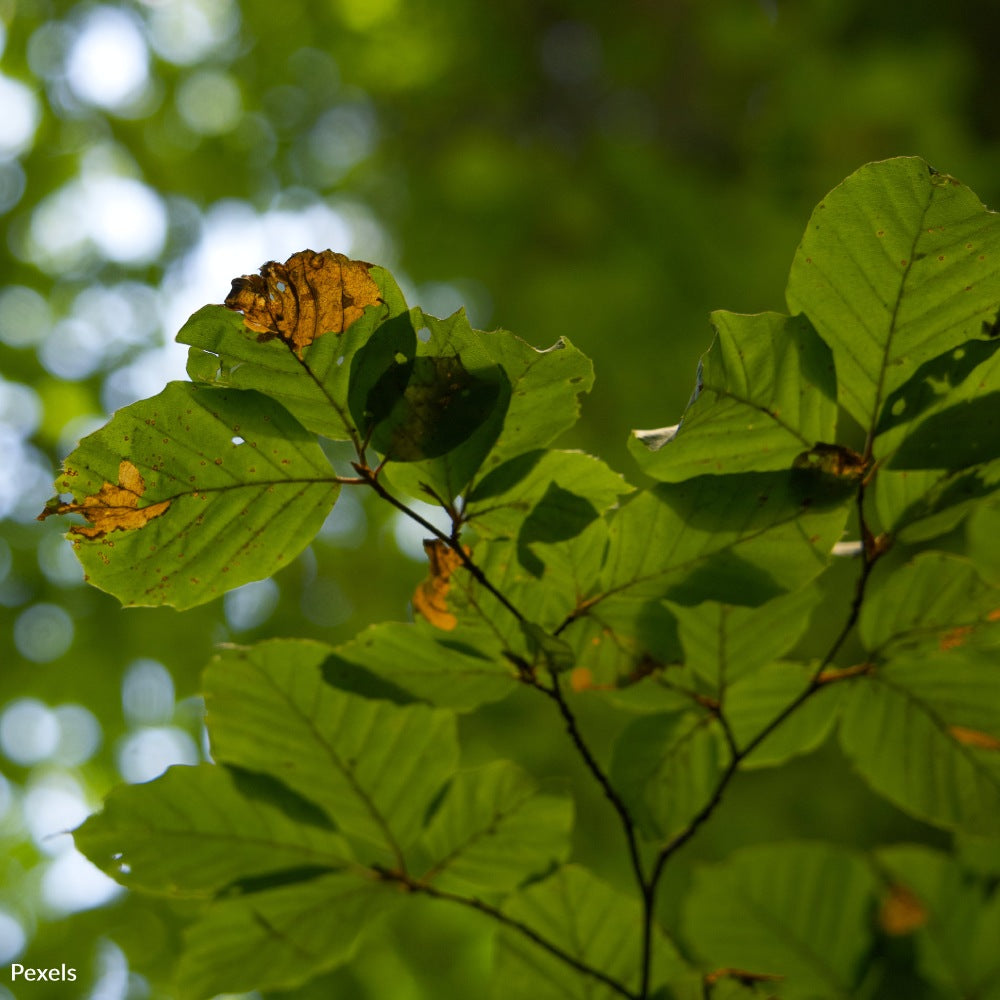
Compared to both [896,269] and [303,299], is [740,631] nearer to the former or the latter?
[896,269]

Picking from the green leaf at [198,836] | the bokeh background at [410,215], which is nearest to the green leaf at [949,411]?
the green leaf at [198,836]

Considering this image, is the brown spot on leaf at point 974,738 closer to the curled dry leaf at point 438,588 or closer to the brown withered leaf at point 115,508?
the curled dry leaf at point 438,588

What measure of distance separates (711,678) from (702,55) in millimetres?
3782

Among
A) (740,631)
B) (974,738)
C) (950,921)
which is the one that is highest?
(740,631)

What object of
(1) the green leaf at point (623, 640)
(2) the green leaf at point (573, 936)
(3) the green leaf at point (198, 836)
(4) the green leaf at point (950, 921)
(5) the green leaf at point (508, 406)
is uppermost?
(5) the green leaf at point (508, 406)

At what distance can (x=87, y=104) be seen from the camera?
3156 mm

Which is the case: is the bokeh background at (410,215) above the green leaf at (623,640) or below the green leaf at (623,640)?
above

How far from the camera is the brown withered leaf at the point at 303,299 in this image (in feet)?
1.41

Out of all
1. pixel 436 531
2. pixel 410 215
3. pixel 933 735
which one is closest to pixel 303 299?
pixel 436 531

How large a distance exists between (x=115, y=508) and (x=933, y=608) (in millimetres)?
504

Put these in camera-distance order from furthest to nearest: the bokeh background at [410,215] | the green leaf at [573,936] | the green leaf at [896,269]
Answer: the bokeh background at [410,215] → the green leaf at [573,936] → the green leaf at [896,269]

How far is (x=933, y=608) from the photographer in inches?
21.0

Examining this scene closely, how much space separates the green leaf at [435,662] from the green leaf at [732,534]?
10cm

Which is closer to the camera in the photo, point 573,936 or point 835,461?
point 835,461
